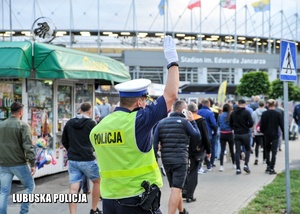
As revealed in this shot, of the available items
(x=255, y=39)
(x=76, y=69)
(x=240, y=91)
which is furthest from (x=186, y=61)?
(x=76, y=69)

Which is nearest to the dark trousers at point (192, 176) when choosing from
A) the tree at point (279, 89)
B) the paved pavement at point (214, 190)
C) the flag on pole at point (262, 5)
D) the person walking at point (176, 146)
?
the paved pavement at point (214, 190)

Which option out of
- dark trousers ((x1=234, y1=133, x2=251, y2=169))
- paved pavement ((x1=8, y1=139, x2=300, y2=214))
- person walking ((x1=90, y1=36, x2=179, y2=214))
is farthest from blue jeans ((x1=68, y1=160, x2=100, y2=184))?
dark trousers ((x1=234, y1=133, x2=251, y2=169))

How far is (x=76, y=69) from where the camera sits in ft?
34.4

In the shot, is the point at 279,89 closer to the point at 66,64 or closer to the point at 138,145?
the point at 66,64

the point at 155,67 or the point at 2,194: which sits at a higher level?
the point at 155,67

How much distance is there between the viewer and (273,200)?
860 cm

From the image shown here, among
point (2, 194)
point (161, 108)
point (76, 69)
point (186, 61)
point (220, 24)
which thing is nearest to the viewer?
point (161, 108)

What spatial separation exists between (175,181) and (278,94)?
108 ft

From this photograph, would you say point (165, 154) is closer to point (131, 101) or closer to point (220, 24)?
point (131, 101)

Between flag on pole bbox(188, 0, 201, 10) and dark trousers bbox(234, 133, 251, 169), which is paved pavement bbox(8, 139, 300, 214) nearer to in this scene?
dark trousers bbox(234, 133, 251, 169)

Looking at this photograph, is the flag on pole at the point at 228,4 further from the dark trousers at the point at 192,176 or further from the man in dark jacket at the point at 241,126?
the dark trousers at the point at 192,176

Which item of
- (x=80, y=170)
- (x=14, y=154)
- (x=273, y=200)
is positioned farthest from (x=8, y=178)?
(x=273, y=200)

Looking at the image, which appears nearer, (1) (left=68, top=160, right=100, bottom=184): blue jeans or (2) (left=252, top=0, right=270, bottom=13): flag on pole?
(1) (left=68, top=160, right=100, bottom=184): blue jeans

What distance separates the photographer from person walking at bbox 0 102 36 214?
21.7 feet
